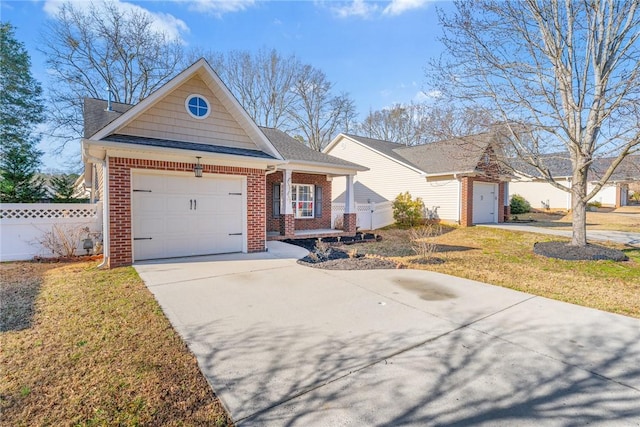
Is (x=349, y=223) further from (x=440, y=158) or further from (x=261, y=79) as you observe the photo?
(x=261, y=79)

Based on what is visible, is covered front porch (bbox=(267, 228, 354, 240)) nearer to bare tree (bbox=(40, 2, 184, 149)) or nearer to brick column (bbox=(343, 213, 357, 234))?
brick column (bbox=(343, 213, 357, 234))

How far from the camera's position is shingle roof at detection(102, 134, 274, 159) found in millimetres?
7183

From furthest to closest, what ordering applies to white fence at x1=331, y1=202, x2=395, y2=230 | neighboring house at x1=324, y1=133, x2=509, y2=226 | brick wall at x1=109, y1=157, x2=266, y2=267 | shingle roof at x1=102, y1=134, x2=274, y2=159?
neighboring house at x1=324, y1=133, x2=509, y2=226 < white fence at x1=331, y1=202, x2=395, y2=230 < shingle roof at x1=102, y1=134, x2=274, y2=159 < brick wall at x1=109, y1=157, x2=266, y2=267

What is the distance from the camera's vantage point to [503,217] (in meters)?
19.2

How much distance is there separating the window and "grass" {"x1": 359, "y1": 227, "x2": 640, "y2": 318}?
3808 millimetres

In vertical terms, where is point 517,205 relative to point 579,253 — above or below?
above

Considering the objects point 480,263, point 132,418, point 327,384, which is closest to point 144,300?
point 132,418

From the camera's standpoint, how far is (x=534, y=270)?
7.43m

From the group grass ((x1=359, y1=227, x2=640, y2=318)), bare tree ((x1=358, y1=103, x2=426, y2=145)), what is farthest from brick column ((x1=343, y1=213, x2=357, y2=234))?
bare tree ((x1=358, y1=103, x2=426, y2=145))

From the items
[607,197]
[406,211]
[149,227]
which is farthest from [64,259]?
[607,197]

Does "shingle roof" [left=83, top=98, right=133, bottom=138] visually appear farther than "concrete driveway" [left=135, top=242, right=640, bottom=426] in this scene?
Yes

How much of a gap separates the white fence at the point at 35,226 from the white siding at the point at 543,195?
98.6 feet

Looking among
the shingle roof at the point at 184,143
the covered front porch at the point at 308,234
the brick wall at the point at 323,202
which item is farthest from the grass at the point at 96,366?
the brick wall at the point at 323,202

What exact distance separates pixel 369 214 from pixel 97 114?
38.1 ft
